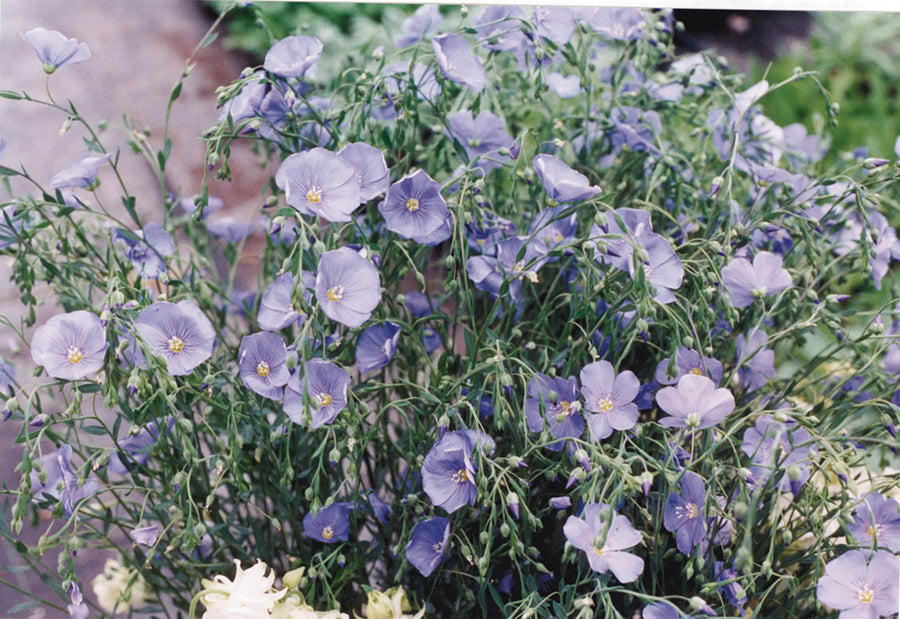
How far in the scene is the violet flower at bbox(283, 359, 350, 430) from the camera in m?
0.69

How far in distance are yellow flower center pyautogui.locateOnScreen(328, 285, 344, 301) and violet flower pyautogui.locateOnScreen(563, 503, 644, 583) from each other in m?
0.27

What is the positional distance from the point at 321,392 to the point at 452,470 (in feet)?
0.45

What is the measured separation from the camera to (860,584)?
693mm

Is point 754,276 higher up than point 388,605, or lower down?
higher up

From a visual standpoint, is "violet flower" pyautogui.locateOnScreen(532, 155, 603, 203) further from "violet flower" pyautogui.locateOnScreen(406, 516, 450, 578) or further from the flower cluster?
"violet flower" pyautogui.locateOnScreen(406, 516, 450, 578)

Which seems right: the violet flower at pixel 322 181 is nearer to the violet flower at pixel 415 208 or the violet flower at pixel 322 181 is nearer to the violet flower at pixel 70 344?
the violet flower at pixel 415 208

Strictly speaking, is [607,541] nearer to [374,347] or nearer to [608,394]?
[608,394]

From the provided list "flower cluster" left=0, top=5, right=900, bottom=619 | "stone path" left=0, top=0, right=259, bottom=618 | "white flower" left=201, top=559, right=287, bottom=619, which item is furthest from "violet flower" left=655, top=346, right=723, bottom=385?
"stone path" left=0, top=0, right=259, bottom=618

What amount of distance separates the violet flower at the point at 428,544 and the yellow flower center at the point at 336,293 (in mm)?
235

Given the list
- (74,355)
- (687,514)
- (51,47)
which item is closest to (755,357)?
(687,514)

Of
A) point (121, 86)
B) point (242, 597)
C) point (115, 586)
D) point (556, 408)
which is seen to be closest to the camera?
point (242, 597)

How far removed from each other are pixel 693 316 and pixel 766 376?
0.10 m

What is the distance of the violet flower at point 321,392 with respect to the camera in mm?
694

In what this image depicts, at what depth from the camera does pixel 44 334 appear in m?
0.70
